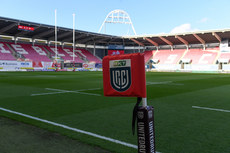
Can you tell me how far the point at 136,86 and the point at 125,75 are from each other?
17 cm

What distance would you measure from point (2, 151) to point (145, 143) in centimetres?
246

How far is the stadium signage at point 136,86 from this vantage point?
213 centimetres

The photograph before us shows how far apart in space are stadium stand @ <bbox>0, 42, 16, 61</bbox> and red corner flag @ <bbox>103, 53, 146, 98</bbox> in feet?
150

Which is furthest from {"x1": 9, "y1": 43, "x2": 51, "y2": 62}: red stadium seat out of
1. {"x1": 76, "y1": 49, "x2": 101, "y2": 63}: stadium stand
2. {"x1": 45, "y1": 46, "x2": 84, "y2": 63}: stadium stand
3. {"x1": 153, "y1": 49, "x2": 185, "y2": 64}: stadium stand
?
{"x1": 153, "y1": 49, "x2": 185, "y2": 64}: stadium stand

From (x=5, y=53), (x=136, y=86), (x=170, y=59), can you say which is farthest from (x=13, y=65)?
(x=136, y=86)

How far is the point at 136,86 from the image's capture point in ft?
7.07

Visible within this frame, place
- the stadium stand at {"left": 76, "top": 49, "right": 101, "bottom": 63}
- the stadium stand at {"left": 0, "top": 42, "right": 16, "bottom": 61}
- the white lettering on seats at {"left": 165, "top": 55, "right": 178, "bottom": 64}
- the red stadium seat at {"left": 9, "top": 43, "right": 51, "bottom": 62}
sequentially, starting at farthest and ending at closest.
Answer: the stadium stand at {"left": 76, "top": 49, "right": 101, "bottom": 63}
the white lettering on seats at {"left": 165, "top": 55, "right": 178, "bottom": 64}
the red stadium seat at {"left": 9, "top": 43, "right": 51, "bottom": 62}
the stadium stand at {"left": 0, "top": 42, "right": 16, "bottom": 61}

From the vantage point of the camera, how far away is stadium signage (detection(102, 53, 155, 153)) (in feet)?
7.00

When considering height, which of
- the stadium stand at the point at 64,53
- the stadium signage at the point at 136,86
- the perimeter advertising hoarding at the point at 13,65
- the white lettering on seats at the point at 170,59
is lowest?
the stadium signage at the point at 136,86

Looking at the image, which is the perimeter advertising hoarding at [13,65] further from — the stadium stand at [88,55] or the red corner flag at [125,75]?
the red corner flag at [125,75]

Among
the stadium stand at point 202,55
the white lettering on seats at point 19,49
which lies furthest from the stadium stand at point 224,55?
the white lettering on seats at point 19,49

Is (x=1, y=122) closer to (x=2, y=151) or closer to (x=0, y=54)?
(x=2, y=151)

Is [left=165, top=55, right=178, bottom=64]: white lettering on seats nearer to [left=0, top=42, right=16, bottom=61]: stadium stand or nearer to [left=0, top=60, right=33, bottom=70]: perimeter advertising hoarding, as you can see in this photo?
[left=0, top=60, right=33, bottom=70]: perimeter advertising hoarding

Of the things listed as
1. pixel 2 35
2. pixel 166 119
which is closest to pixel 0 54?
pixel 2 35
